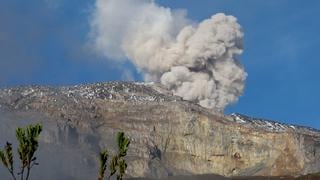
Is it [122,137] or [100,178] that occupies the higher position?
[122,137]

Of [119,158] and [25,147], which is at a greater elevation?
[25,147]

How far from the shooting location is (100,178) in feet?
203

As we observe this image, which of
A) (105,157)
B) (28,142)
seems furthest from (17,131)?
(105,157)

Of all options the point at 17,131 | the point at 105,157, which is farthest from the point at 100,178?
the point at 17,131

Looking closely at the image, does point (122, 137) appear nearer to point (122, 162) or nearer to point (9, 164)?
point (122, 162)

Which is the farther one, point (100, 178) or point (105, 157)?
point (105, 157)

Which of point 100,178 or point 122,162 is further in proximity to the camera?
point 122,162

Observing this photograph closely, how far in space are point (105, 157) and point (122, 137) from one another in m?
2.53

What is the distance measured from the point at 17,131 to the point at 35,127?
1.63 meters

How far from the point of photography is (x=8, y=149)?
207ft

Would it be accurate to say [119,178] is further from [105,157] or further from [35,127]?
[35,127]

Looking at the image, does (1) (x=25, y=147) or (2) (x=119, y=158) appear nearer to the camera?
(1) (x=25, y=147)

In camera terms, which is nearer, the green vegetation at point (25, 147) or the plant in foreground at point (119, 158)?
the green vegetation at point (25, 147)

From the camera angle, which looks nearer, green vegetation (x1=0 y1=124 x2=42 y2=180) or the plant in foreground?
green vegetation (x1=0 y1=124 x2=42 y2=180)
